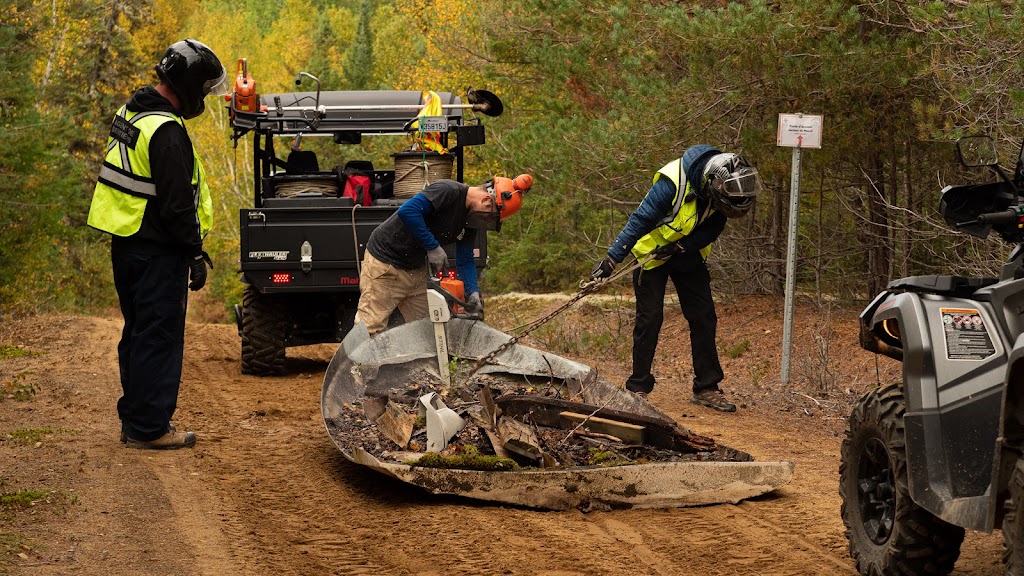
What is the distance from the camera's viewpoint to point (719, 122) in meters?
13.6

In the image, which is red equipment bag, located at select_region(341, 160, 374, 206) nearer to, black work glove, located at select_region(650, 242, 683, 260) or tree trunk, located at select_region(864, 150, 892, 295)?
black work glove, located at select_region(650, 242, 683, 260)

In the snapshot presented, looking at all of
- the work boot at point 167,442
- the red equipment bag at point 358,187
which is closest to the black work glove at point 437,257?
the work boot at point 167,442

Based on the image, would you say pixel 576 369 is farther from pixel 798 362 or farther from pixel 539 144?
pixel 539 144

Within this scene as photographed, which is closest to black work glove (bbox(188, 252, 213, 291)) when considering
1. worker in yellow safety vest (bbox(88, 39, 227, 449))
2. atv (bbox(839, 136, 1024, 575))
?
worker in yellow safety vest (bbox(88, 39, 227, 449))

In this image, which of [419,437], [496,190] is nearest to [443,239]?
[496,190]

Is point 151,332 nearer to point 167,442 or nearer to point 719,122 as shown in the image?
point 167,442

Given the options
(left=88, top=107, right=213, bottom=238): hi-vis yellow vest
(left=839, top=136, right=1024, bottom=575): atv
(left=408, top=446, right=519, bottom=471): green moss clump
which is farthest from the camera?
(left=88, top=107, right=213, bottom=238): hi-vis yellow vest

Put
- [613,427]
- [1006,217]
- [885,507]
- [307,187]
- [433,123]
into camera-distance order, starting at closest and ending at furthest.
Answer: [1006,217] → [885,507] → [613,427] → [433,123] → [307,187]

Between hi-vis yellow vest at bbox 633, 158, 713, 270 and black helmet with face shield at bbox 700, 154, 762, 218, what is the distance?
18 centimetres

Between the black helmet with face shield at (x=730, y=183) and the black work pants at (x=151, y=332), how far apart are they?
388cm

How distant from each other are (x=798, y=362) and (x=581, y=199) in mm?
5635

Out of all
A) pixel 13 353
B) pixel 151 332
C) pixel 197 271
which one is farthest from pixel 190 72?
pixel 13 353

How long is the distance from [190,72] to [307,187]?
4300 millimetres

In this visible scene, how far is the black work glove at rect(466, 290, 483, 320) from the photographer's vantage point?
8.46 meters
